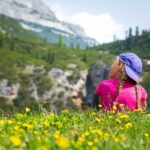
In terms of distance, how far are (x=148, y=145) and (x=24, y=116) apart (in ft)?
10.9

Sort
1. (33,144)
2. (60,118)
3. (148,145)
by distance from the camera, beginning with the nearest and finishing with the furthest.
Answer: (33,144)
(148,145)
(60,118)

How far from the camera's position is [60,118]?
784 centimetres

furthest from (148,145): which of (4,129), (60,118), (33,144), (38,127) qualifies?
(60,118)

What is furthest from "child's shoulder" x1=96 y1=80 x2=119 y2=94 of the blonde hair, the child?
the blonde hair

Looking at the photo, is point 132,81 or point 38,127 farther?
point 132,81

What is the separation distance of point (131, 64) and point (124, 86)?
64cm

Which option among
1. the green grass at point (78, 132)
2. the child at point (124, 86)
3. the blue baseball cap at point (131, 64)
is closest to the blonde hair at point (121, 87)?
the child at point (124, 86)

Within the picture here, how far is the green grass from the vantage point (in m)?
4.53

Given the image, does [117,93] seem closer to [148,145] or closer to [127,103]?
[127,103]

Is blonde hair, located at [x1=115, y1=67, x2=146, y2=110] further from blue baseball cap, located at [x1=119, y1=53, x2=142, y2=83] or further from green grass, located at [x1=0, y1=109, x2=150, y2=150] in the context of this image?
green grass, located at [x1=0, y1=109, x2=150, y2=150]

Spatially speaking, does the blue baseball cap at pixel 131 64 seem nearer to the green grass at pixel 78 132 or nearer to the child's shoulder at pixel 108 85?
the child's shoulder at pixel 108 85

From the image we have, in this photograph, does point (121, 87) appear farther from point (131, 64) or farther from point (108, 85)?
point (131, 64)

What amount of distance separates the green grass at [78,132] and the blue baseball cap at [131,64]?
1.51m

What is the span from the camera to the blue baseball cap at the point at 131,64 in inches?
402
